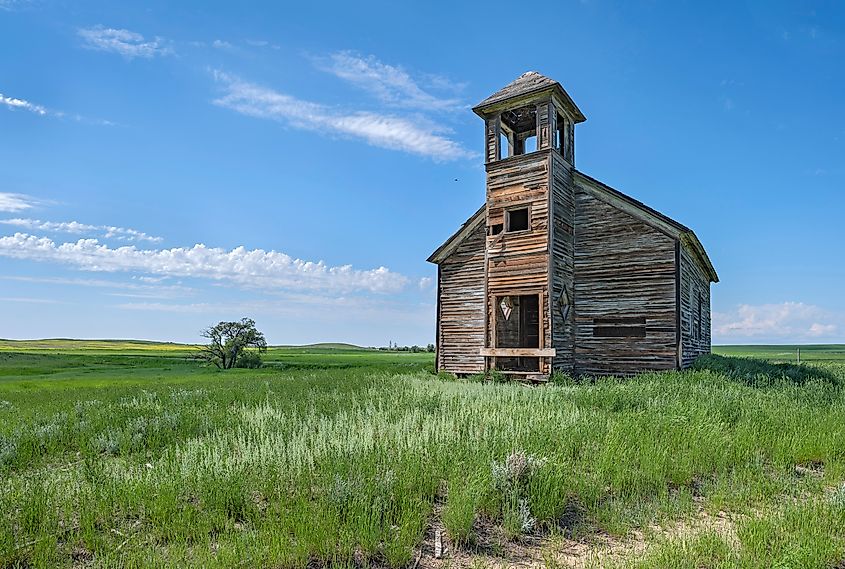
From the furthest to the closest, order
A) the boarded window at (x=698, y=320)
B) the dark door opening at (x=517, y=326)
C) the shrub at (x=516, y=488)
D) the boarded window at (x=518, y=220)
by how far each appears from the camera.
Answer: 1. the boarded window at (x=698, y=320)
2. the boarded window at (x=518, y=220)
3. the dark door opening at (x=517, y=326)
4. the shrub at (x=516, y=488)

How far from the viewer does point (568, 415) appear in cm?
1018

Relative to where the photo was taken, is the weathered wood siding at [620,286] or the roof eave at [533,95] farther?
the roof eave at [533,95]

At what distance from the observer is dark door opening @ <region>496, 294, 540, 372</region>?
21.0 meters

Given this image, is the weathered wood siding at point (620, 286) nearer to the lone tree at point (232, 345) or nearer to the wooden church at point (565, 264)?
the wooden church at point (565, 264)

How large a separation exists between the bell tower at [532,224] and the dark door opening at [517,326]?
0.05 m

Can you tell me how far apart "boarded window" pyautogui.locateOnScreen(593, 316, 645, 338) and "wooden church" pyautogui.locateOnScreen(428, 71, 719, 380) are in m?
0.04

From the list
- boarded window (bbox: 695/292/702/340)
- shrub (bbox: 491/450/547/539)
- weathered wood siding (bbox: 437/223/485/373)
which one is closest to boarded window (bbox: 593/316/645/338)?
weathered wood siding (bbox: 437/223/485/373)

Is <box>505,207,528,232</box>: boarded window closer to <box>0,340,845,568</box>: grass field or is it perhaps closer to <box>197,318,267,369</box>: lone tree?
<box>0,340,845,568</box>: grass field

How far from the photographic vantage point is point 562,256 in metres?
19.9

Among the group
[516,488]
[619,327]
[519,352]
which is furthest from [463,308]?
[516,488]

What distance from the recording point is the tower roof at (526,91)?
19.7 m

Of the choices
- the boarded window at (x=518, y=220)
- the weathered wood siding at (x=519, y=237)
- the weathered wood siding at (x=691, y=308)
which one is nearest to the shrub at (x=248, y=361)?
the weathered wood siding at (x=519, y=237)

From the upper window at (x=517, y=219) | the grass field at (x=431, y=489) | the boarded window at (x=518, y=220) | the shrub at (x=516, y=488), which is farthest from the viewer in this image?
the boarded window at (x=518, y=220)

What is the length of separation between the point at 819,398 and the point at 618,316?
24.0 ft
